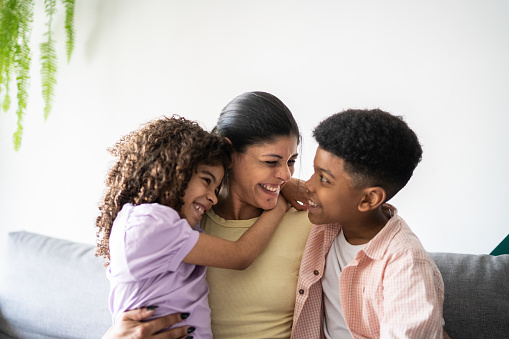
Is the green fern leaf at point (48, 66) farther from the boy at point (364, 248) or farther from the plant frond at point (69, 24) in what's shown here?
the boy at point (364, 248)

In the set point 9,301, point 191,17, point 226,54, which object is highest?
point 191,17

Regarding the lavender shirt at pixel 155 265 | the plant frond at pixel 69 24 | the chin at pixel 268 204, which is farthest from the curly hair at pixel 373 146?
the plant frond at pixel 69 24

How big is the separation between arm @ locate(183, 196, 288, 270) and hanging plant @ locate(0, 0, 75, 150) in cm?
152

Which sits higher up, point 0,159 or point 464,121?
point 464,121

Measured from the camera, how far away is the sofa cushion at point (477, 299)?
1602mm

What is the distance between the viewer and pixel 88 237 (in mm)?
2779

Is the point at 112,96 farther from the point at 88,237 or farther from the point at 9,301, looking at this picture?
the point at 9,301

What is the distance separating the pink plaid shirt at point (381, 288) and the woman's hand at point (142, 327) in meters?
0.37

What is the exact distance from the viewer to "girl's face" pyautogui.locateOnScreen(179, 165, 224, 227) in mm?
1450

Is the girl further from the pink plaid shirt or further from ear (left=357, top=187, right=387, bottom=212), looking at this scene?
ear (left=357, top=187, right=387, bottom=212)

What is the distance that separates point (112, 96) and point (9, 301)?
3.59ft

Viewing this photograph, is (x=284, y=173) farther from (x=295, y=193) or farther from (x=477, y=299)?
(x=477, y=299)

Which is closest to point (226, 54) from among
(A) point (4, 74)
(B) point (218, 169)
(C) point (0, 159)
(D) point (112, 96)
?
(D) point (112, 96)

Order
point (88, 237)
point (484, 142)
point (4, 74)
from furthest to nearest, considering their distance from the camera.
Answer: point (88, 237)
point (4, 74)
point (484, 142)
